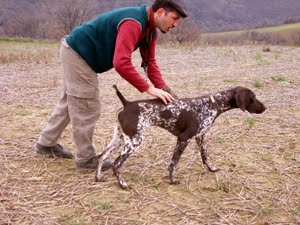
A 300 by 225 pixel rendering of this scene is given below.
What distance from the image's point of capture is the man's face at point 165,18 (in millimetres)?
4164

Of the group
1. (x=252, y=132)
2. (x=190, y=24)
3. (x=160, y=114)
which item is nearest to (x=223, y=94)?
(x=160, y=114)

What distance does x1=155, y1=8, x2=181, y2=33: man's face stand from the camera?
4.16 m

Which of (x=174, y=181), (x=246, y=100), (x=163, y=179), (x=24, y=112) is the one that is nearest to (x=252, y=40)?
(x=24, y=112)

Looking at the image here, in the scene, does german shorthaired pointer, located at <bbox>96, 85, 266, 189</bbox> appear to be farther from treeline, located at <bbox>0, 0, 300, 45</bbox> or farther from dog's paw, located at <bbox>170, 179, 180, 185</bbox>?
treeline, located at <bbox>0, 0, 300, 45</bbox>

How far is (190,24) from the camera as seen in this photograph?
44250 millimetres

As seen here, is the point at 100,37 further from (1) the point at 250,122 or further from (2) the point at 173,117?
(1) the point at 250,122

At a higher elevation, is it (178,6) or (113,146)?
(178,6)

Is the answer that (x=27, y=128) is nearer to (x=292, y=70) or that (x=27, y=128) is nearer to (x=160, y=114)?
(x=160, y=114)

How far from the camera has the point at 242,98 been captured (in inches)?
180

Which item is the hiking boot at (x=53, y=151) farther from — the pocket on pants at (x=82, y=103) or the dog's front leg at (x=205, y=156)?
the dog's front leg at (x=205, y=156)

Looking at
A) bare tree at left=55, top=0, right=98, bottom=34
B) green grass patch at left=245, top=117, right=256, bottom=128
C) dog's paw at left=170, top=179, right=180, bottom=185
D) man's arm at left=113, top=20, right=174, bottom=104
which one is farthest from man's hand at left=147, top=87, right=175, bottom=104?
bare tree at left=55, top=0, right=98, bottom=34

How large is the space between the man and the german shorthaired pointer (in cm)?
17

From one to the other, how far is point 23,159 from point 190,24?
40592 mm

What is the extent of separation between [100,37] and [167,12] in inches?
31.6
